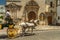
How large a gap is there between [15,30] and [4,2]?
83.8ft

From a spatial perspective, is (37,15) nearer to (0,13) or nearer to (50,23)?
(50,23)

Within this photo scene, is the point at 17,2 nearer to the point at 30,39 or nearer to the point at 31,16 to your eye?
the point at 31,16

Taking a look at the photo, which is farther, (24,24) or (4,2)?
(4,2)

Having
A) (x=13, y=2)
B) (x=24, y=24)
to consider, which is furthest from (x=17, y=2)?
(x=24, y=24)

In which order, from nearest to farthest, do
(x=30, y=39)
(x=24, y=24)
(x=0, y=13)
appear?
1. (x=30, y=39)
2. (x=24, y=24)
3. (x=0, y=13)

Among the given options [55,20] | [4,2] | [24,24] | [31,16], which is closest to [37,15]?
[31,16]

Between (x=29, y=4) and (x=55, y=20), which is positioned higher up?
(x=29, y=4)

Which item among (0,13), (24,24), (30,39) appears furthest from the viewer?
(0,13)

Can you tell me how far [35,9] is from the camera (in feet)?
132

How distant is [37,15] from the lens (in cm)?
4012

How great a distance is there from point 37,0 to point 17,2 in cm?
391

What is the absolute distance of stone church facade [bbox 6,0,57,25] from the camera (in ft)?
130

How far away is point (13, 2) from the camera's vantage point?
39844 millimetres

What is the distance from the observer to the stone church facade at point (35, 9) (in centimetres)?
3962
